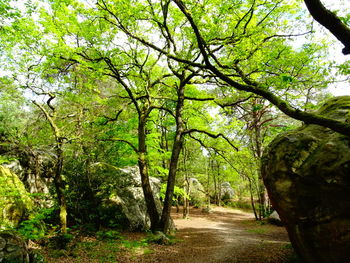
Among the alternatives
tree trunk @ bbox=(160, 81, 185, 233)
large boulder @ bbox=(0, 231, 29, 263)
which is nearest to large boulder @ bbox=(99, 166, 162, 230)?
tree trunk @ bbox=(160, 81, 185, 233)

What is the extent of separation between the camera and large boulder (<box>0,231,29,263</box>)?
4.31 metres

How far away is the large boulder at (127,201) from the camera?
407 inches

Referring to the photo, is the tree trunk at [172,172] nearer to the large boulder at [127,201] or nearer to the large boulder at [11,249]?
the large boulder at [127,201]

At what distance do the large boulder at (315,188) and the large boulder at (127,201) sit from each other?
7893 millimetres

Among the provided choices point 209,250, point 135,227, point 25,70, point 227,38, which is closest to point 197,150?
point 135,227

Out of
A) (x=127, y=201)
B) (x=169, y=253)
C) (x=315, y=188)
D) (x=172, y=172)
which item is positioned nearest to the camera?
(x=315, y=188)

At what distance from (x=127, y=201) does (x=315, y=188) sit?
9.06 meters

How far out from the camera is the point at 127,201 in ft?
35.6

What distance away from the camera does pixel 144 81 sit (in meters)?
10.3

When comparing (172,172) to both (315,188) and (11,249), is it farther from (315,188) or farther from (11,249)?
(315,188)

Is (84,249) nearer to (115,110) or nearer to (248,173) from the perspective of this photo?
(115,110)

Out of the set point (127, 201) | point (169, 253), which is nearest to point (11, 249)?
point (169, 253)

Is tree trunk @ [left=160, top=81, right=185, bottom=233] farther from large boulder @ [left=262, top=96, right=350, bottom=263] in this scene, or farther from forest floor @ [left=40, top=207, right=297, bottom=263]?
large boulder @ [left=262, top=96, right=350, bottom=263]

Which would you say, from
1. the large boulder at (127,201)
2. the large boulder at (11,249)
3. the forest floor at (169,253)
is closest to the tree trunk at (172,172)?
the forest floor at (169,253)
